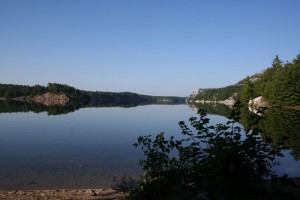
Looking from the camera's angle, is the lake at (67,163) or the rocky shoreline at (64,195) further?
the lake at (67,163)

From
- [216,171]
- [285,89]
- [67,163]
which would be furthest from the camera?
[285,89]

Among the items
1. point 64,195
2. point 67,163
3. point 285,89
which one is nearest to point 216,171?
point 64,195

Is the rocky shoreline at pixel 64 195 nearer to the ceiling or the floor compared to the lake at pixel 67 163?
nearer to the ceiling

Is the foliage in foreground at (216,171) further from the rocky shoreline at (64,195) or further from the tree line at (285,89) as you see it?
the tree line at (285,89)

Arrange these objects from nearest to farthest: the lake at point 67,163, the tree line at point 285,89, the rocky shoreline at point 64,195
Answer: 1. the rocky shoreline at point 64,195
2. the lake at point 67,163
3. the tree line at point 285,89

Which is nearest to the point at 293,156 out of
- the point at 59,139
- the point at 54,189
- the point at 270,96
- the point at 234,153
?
the point at 54,189

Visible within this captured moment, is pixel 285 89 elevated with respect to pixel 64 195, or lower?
elevated

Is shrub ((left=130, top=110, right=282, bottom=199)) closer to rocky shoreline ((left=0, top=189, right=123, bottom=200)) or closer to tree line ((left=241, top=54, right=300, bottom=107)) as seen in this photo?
rocky shoreline ((left=0, top=189, right=123, bottom=200))

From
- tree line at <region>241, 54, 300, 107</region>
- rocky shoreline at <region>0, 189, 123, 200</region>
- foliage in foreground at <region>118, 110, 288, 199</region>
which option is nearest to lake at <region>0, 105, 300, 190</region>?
rocky shoreline at <region>0, 189, 123, 200</region>

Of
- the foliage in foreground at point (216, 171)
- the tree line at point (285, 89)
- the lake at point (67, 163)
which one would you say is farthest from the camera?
the tree line at point (285, 89)

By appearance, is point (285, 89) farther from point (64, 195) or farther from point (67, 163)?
point (64, 195)

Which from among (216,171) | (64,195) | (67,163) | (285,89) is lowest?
(67,163)

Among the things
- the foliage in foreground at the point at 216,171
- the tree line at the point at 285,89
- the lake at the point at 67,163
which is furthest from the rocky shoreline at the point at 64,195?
the tree line at the point at 285,89

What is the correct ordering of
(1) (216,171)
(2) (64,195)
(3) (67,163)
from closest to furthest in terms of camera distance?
(1) (216,171) < (2) (64,195) < (3) (67,163)
